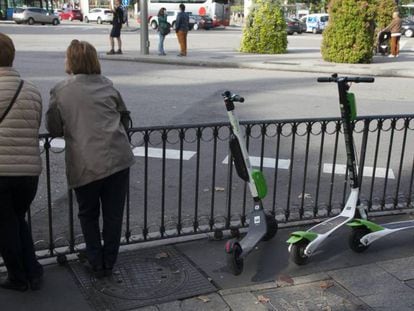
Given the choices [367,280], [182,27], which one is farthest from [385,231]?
[182,27]

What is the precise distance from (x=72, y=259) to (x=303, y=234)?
1.79 metres

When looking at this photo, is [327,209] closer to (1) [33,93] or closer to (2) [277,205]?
(2) [277,205]

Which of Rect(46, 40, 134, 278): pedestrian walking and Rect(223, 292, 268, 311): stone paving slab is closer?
Rect(46, 40, 134, 278): pedestrian walking

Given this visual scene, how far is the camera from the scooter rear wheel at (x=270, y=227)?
433 centimetres

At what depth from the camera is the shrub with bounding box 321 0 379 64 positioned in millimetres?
18078

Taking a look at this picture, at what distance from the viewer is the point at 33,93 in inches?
128

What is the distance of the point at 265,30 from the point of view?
2195 cm

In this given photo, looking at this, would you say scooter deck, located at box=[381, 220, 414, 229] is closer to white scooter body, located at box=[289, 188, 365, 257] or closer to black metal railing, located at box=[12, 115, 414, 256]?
white scooter body, located at box=[289, 188, 365, 257]

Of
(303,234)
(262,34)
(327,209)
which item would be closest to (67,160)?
(303,234)

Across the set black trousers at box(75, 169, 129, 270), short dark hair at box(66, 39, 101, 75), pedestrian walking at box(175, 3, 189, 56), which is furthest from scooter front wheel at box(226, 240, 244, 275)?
pedestrian walking at box(175, 3, 189, 56)

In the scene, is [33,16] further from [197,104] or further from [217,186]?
[217,186]

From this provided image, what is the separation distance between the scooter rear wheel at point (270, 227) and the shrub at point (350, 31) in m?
15.2

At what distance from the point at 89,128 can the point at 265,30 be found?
1946 cm

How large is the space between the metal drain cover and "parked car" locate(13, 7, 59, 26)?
49105 millimetres
